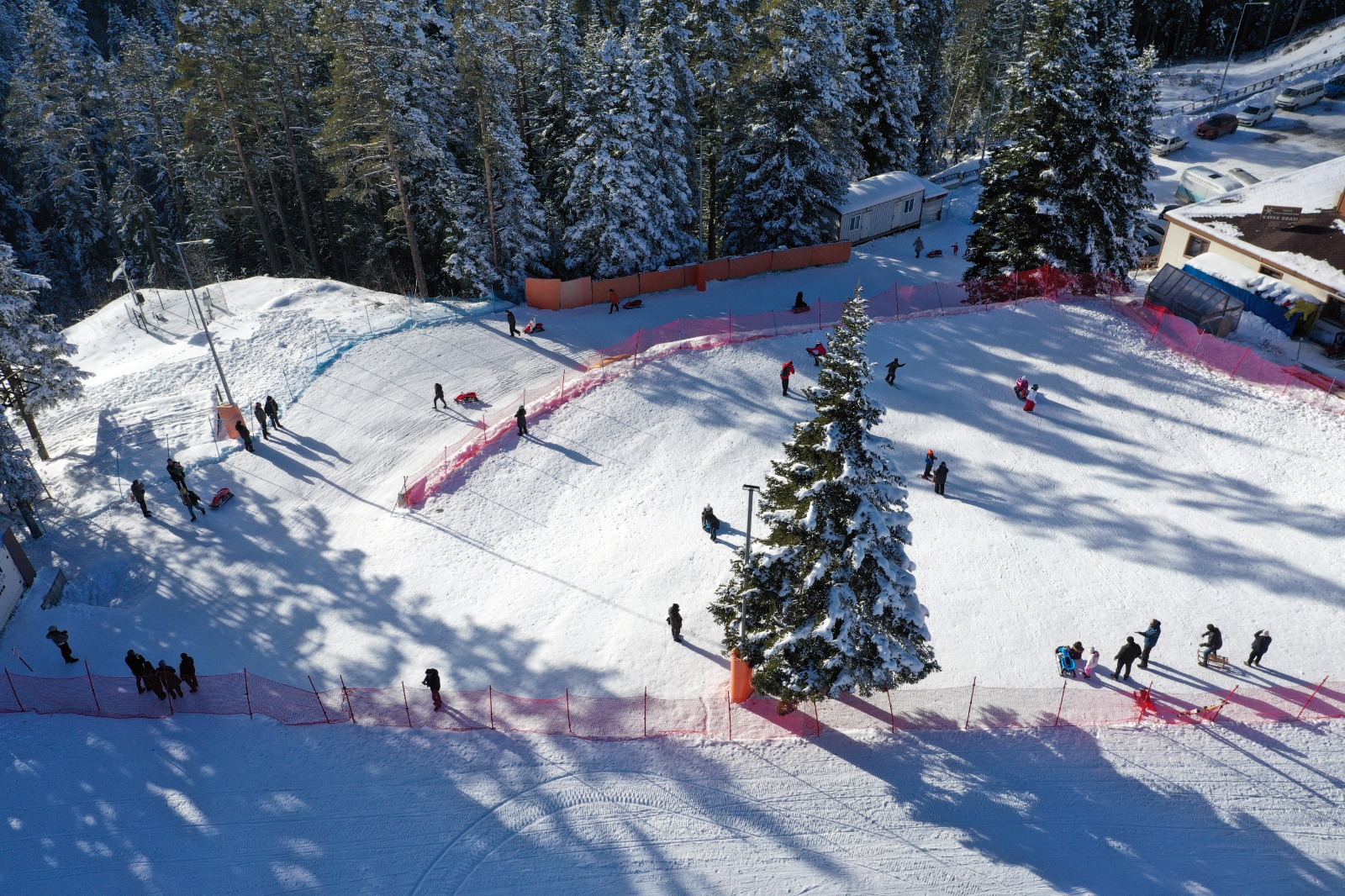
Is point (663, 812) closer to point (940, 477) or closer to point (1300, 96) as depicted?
point (940, 477)

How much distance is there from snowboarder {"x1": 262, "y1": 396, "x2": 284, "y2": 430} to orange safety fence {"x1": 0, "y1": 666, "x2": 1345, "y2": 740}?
10.2 meters

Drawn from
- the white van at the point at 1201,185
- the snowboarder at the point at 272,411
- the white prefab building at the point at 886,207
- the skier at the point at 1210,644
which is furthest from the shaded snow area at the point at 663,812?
the white van at the point at 1201,185

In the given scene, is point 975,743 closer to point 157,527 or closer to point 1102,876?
point 1102,876

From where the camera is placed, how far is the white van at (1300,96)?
53.7 metres

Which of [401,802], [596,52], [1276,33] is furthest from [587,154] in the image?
[1276,33]

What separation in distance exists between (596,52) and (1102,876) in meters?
30.9

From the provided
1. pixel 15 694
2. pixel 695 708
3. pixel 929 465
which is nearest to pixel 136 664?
pixel 15 694

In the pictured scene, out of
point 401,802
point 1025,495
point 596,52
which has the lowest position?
point 401,802

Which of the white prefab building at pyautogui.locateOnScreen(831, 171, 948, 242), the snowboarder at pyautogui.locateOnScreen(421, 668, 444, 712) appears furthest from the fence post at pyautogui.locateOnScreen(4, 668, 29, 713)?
the white prefab building at pyautogui.locateOnScreen(831, 171, 948, 242)

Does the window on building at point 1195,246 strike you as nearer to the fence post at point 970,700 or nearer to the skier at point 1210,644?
the skier at point 1210,644

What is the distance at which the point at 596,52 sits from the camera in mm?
32688

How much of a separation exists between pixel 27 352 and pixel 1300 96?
224 feet

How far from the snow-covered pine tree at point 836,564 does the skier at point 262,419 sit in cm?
1656

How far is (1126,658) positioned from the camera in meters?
16.4
